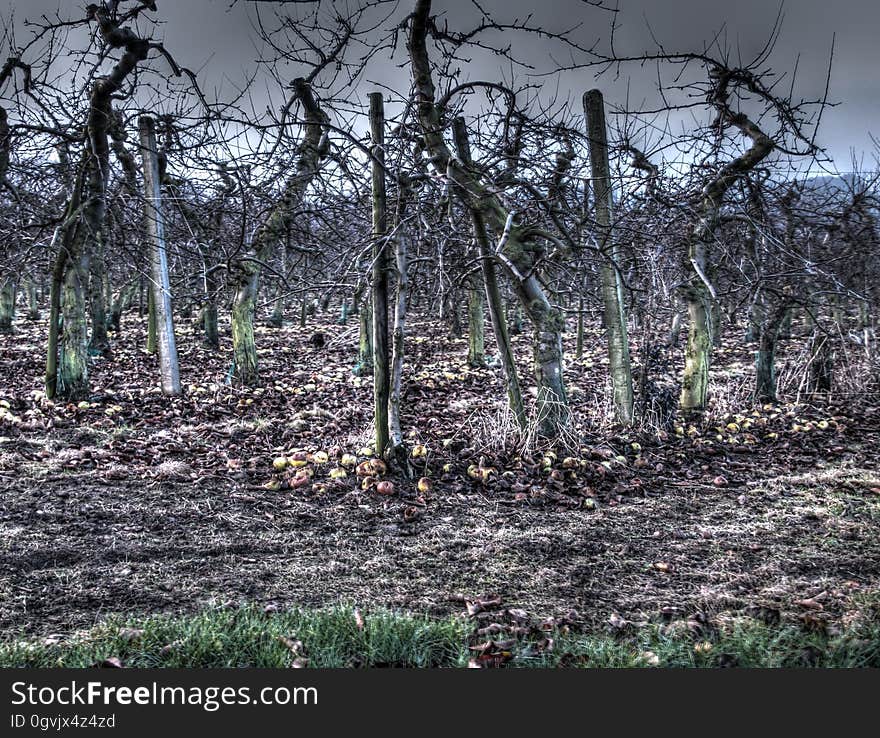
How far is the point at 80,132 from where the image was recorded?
29.7 feet

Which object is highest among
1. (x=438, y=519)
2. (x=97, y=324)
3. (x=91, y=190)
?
(x=91, y=190)

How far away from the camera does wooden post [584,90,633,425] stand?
7984 mm

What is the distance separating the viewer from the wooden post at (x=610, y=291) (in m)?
7.98

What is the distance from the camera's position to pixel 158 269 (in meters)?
10.0

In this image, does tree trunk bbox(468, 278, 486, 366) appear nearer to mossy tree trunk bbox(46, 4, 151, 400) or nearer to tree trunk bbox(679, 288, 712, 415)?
tree trunk bbox(679, 288, 712, 415)

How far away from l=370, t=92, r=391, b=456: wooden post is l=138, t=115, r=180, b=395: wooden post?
457 centimetres

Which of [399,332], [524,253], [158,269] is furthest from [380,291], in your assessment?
[158,269]

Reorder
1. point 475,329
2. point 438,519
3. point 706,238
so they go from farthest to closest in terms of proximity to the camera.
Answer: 1. point 475,329
2. point 706,238
3. point 438,519

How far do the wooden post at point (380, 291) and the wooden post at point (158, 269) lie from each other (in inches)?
180

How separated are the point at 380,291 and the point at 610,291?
11.3 feet

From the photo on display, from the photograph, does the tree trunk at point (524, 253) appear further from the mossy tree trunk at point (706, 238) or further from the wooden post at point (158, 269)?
the wooden post at point (158, 269)

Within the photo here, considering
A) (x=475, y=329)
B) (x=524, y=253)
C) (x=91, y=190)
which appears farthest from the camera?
(x=475, y=329)

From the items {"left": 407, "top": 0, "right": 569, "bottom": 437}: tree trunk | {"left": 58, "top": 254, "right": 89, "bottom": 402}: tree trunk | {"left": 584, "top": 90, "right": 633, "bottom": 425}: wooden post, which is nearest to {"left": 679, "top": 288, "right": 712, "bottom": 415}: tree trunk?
{"left": 584, "top": 90, "right": 633, "bottom": 425}: wooden post

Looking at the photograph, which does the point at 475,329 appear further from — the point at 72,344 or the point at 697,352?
the point at 72,344
